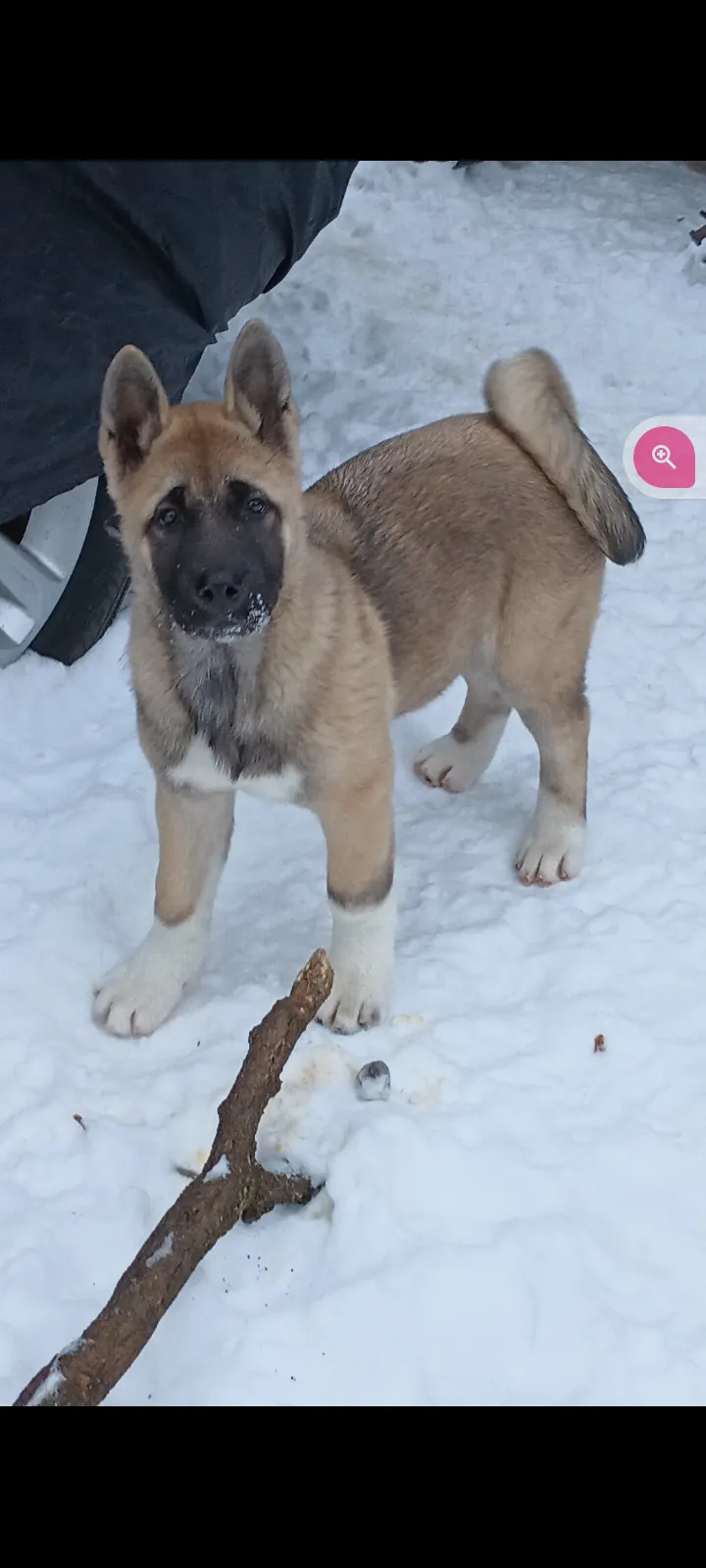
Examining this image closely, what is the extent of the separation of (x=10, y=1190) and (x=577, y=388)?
4.82 meters

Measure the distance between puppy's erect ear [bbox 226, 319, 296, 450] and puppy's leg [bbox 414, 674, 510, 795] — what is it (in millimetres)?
1360

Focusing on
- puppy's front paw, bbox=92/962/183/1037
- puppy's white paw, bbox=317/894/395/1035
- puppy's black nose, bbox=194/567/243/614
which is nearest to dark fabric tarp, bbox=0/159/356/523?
puppy's black nose, bbox=194/567/243/614

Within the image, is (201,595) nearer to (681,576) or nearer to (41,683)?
(41,683)

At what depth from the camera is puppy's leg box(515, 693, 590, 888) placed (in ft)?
11.7

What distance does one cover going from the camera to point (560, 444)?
333cm

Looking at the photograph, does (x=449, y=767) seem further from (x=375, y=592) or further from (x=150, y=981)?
(x=150, y=981)

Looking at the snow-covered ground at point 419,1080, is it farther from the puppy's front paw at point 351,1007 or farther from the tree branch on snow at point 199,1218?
the tree branch on snow at point 199,1218

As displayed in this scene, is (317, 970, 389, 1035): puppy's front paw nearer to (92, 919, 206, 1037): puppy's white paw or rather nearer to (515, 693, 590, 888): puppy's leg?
(92, 919, 206, 1037): puppy's white paw

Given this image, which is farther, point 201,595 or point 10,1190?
point 10,1190

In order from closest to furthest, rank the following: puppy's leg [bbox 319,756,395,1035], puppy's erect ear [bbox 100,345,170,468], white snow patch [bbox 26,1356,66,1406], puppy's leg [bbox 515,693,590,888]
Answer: white snow patch [bbox 26,1356,66,1406], puppy's erect ear [bbox 100,345,170,468], puppy's leg [bbox 319,756,395,1035], puppy's leg [bbox 515,693,590,888]

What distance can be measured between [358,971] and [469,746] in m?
1.13

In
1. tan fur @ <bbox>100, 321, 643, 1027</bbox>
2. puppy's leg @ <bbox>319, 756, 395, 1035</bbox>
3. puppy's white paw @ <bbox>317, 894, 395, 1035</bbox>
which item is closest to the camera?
tan fur @ <bbox>100, 321, 643, 1027</bbox>
